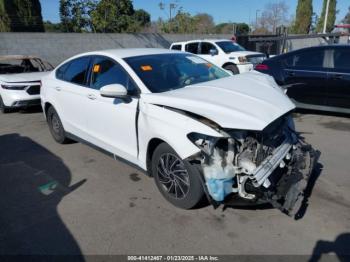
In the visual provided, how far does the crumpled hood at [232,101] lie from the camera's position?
2949mm

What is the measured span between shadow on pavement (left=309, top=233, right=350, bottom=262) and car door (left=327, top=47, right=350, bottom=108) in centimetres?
414

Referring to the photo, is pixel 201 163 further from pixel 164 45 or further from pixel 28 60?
pixel 164 45

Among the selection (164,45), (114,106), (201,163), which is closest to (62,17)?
(164,45)

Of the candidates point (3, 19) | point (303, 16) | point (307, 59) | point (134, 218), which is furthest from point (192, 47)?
point (303, 16)

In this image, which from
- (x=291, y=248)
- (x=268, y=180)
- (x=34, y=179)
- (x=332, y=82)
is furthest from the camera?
(x=332, y=82)

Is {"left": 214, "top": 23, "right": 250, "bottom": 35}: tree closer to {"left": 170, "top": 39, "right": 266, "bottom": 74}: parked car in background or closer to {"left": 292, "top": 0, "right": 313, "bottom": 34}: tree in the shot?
{"left": 292, "top": 0, "right": 313, "bottom": 34}: tree

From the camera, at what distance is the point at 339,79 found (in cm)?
640

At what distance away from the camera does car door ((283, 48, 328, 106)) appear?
6.69 metres

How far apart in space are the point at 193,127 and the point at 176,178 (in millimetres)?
708

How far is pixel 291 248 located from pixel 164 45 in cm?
1886

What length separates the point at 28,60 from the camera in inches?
368

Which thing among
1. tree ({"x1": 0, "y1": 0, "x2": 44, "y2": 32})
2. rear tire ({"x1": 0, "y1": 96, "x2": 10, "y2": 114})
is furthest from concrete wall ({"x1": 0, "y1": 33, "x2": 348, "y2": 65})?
rear tire ({"x1": 0, "y1": 96, "x2": 10, "y2": 114})

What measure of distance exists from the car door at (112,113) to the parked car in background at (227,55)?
28.6 feet

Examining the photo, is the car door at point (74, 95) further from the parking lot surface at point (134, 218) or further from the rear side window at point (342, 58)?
the rear side window at point (342, 58)
